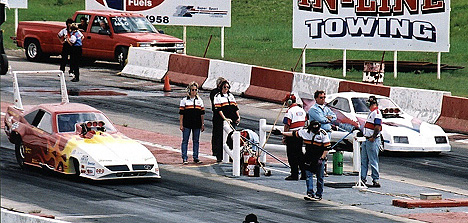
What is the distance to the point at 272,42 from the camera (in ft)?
140

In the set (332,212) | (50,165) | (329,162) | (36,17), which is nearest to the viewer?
(332,212)

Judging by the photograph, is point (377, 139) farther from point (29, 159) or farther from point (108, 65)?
point (108, 65)

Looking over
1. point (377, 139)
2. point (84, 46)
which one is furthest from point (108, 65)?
point (377, 139)

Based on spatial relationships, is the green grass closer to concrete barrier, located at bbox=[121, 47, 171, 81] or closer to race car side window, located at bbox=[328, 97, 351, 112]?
concrete barrier, located at bbox=[121, 47, 171, 81]

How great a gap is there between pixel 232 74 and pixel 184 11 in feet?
25.0

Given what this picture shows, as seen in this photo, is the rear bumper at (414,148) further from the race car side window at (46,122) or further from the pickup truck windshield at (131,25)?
the pickup truck windshield at (131,25)

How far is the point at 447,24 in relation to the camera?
2959 centimetres

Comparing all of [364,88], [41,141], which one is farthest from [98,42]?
[41,141]

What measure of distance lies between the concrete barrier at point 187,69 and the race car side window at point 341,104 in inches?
329

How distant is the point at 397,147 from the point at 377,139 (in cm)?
309

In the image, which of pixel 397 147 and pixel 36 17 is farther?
pixel 36 17

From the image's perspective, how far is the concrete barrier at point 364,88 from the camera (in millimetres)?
25781

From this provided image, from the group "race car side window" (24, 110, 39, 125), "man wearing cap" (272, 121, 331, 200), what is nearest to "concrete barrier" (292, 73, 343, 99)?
"race car side window" (24, 110, 39, 125)

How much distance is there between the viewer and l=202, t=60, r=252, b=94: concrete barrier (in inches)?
1160
